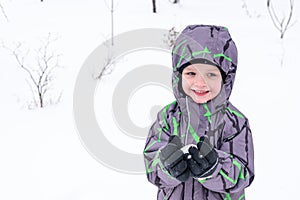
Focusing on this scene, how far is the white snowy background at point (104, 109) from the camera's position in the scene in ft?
9.32

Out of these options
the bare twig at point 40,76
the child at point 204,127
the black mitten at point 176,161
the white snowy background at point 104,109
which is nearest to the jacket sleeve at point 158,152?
the child at point 204,127

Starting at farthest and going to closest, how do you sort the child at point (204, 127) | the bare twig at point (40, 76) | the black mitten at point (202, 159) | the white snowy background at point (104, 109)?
the bare twig at point (40, 76) → the white snowy background at point (104, 109) → the child at point (204, 127) → the black mitten at point (202, 159)

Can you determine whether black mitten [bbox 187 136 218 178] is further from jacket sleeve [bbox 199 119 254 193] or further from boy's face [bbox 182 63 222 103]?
boy's face [bbox 182 63 222 103]

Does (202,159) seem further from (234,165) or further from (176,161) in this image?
(234,165)

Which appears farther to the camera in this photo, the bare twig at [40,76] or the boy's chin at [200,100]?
the bare twig at [40,76]

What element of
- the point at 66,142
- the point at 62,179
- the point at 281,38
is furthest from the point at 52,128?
the point at 281,38

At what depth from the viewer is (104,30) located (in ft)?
21.0

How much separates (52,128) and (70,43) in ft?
8.29

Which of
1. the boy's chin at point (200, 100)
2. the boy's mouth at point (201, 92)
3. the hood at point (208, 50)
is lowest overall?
the boy's chin at point (200, 100)

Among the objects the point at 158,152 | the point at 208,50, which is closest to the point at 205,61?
the point at 208,50

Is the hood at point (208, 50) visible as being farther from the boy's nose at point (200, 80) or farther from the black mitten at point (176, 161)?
the black mitten at point (176, 161)

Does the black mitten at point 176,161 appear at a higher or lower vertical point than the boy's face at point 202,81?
lower

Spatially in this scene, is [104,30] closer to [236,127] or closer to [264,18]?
[264,18]

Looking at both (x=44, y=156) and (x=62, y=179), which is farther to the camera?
(x=44, y=156)
